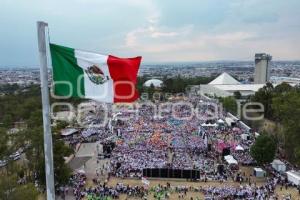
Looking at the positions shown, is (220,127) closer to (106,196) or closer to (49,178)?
(106,196)

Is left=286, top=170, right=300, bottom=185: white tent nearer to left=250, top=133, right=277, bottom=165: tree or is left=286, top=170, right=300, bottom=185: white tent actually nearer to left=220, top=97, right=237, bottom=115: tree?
left=250, top=133, right=277, bottom=165: tree

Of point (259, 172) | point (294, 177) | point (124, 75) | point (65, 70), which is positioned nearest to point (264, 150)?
point (259, 172)

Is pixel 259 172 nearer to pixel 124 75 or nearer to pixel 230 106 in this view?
pixel 124 75

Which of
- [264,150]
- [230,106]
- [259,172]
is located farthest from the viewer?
[230,106]

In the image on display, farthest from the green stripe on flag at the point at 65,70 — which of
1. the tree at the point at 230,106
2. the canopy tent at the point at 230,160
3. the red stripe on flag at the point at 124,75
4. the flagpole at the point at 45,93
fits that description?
→ the tree at the point at 230,106

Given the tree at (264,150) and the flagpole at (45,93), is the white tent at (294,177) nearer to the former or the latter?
the tree at (264,150)

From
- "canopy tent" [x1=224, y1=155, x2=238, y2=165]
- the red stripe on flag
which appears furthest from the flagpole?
"canopy tent" [x1=224, y1=155, x2=238, y2=165]

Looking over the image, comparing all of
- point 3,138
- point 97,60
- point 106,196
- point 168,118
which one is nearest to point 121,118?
point 168,118

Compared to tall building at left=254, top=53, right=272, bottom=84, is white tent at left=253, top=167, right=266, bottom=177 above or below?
below
